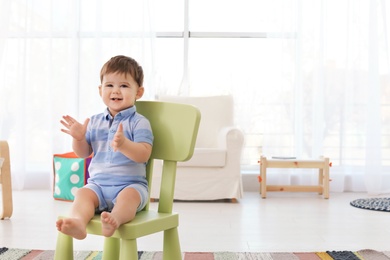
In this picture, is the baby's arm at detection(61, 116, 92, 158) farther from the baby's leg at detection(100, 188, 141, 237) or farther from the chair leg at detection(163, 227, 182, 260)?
the chair leg at detection(163, 227, 182, 260)

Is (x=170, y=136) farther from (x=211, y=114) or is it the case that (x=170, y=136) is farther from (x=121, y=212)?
(x=211, y=114)

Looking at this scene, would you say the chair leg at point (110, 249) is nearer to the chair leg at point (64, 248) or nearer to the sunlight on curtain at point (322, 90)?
the chair leg at point (64, 248)

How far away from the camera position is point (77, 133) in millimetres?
1951

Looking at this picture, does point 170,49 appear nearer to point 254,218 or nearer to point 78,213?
point 254,218

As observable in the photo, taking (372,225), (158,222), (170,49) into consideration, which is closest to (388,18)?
(170,49)

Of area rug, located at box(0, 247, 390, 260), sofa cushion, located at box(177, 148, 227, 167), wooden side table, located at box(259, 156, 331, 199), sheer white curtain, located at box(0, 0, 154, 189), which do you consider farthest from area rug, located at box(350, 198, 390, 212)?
sheer white curtain, located at box(0, 0, 154, 189)

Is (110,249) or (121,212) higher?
(121,212)

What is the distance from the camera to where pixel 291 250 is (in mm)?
2865

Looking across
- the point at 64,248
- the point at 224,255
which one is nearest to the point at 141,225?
the point at 64,248

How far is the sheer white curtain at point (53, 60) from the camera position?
511cm

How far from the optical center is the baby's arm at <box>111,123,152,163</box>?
180 centimetres

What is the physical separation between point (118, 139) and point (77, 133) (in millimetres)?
214

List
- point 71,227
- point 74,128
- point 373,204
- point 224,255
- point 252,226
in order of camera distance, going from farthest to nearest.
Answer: point 373,204
point 252,226
point 224,255
point 74,128
point 71,227

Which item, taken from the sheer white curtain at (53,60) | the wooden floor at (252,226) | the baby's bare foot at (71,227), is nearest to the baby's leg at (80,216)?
the baby's bare foot at (71,227)
